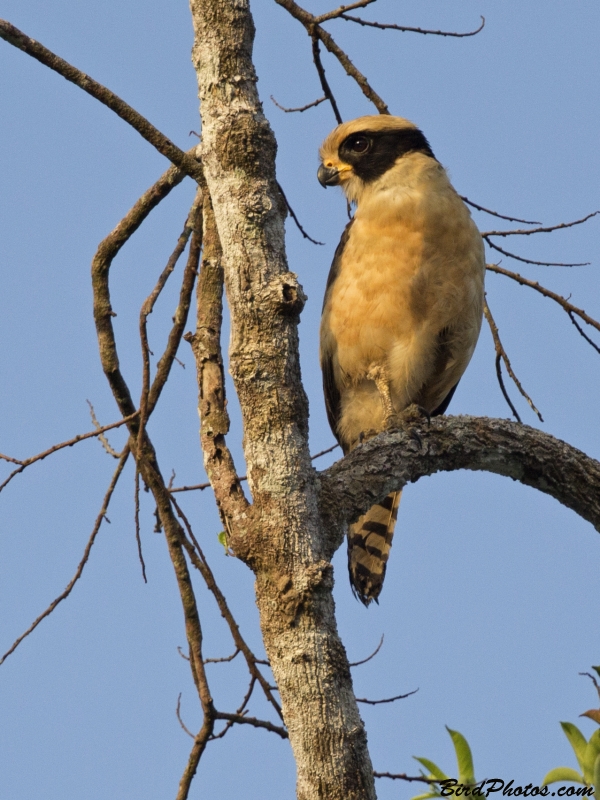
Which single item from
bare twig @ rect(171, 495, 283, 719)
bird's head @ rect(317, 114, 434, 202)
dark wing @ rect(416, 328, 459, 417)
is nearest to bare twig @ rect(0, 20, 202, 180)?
bare twig @ rect(171, 495, 283, 719)

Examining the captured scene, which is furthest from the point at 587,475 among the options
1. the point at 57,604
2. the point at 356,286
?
the point at 57,604

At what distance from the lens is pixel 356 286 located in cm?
384

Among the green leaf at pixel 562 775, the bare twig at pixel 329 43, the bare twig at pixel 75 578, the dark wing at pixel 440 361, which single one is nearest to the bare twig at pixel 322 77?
the bare twig at pixel 329 43

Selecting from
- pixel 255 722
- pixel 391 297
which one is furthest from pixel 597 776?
pixel 391 297

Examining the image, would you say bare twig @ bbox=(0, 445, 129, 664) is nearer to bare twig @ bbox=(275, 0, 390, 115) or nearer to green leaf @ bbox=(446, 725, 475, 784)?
green leaf @ bbox=(446, 725, 475, 784)

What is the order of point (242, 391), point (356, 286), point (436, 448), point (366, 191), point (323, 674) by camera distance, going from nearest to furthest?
point (323, 674)
point (242, 391)
point (436, 448)
point (356, 286)
point (366, 191)

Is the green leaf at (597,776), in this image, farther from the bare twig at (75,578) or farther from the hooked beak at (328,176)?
the hooked beak at (328,176)

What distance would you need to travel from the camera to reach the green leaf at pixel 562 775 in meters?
2.04

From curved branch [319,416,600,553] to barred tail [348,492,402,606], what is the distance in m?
0.86

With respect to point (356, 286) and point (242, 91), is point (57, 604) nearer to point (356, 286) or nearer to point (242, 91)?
point (242, 91)

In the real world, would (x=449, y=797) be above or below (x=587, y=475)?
below

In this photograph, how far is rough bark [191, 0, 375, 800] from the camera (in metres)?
2.09

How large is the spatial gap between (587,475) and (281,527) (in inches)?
Answer: 51.0

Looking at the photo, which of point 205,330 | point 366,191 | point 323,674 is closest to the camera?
point 323,674
